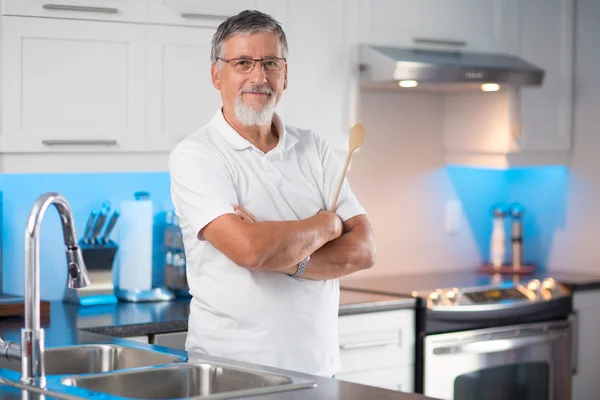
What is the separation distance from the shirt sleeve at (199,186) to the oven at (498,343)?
4.83 feet

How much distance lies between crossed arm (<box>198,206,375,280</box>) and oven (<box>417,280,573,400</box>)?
120cm

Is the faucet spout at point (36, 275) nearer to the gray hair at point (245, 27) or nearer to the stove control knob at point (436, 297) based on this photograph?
the gray hair at point (245, 27)

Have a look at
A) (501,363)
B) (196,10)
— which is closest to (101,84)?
(196,10)

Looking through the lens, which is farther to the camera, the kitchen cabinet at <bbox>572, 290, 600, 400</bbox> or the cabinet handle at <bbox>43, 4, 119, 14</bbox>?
the kitchen cabinet at <bbox>572, 290, 600, 400</bbox>

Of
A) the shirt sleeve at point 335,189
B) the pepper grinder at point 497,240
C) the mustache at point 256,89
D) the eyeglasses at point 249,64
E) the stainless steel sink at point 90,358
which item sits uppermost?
the eyeglasses at point 249,64

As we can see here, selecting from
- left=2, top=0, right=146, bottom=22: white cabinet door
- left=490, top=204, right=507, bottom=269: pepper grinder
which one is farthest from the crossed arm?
left=490, top=204, right=507, bottom=269: pepper grinder

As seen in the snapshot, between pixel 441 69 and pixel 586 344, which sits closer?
pixel 441 69

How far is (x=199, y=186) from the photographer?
263 cm

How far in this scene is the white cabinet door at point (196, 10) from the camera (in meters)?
3.56

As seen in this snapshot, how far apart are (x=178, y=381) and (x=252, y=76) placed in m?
0.85

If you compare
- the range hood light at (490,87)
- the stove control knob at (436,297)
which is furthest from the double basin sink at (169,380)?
the range hood light at (490,87)

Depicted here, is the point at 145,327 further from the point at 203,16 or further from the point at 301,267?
the point at 203,16

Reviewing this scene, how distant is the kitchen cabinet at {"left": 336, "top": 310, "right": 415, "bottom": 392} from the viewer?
12.1 ft

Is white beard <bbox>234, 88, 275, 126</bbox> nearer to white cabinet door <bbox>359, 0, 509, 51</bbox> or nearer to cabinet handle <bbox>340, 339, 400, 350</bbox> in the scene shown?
cabinet handle <bbox>340, 339, 400, 350</bbox>
